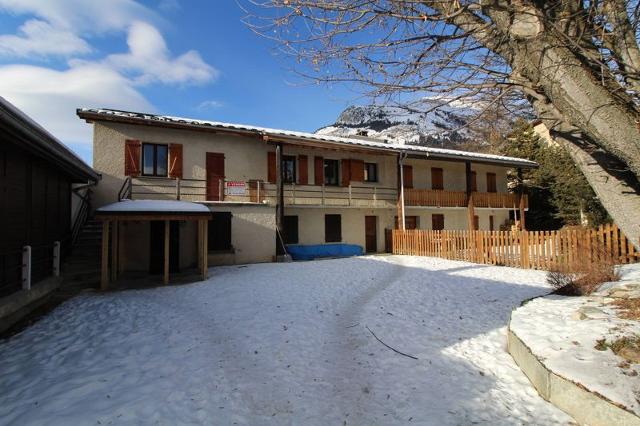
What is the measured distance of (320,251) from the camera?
15.9m

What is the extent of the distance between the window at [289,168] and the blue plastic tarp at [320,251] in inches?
138

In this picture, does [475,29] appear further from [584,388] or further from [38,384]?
[38,384]

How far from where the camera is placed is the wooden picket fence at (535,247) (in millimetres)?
10078

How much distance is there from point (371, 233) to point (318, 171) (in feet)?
15.3

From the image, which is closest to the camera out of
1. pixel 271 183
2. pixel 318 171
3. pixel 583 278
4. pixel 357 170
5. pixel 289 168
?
pixel 583 278

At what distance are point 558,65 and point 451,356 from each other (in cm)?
369

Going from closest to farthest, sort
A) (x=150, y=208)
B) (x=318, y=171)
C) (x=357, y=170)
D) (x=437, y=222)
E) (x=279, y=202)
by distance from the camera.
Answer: (x=150, y=208)
(x=279, y=202)
(x=318, y=171)
(x=357, y=170)
(x=437, y=222)

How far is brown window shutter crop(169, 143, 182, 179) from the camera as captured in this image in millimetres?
14391

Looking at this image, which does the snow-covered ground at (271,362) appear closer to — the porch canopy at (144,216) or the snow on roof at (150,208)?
the porch canopy at (144,216)

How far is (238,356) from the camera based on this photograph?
469 cm

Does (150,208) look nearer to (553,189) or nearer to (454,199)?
(454,199)

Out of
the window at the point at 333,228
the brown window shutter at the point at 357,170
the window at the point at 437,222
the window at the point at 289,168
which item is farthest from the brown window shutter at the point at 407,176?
the window at the point at 289,168

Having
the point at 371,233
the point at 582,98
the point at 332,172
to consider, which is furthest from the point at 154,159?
the point at 582,98

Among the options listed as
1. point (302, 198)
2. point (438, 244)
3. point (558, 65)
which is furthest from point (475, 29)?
point (302, 198)
